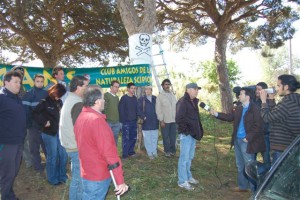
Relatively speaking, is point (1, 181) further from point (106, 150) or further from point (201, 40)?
point (201, 40)

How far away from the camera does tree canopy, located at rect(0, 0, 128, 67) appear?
Answer: 10844mm

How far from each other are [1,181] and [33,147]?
54.0 inches

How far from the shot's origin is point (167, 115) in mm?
7234

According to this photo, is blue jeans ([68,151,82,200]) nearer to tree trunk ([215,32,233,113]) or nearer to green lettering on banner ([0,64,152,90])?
green lettering on banner ([0,64,152,90])

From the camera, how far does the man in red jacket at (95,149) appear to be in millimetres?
3012

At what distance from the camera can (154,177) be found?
5.92 metres

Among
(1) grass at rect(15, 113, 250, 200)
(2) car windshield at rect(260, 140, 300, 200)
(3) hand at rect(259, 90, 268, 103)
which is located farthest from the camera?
(1) grass at rect(15, 113, 250, 200)

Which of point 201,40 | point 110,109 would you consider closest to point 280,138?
point 110,109

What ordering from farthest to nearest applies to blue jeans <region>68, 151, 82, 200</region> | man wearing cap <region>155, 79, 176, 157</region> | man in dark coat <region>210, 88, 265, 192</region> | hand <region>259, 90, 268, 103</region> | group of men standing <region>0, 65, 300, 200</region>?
man wearing cap <region>155, 79, 176, 157</region>
man in dark coat <region>210, 88, 265, 192</region>
hand <region>259, 90, 268, 103</region>
blue jeans <region>68, 151, 82, 200</region>
group of men standing <region>0, 65, 300, 200</region>

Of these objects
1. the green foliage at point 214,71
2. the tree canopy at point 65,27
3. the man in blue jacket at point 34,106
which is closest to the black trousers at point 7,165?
the man in blue jacket at point 34,106

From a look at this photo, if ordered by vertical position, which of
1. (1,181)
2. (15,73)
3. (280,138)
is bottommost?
(1,181)

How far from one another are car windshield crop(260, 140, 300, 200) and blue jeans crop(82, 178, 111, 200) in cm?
158

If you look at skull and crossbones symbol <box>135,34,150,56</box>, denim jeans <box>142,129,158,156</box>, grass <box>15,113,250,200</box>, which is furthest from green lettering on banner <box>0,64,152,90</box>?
grass <box>15,113,250,200</box>

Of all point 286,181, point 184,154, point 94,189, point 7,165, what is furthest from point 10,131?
point 286,181
